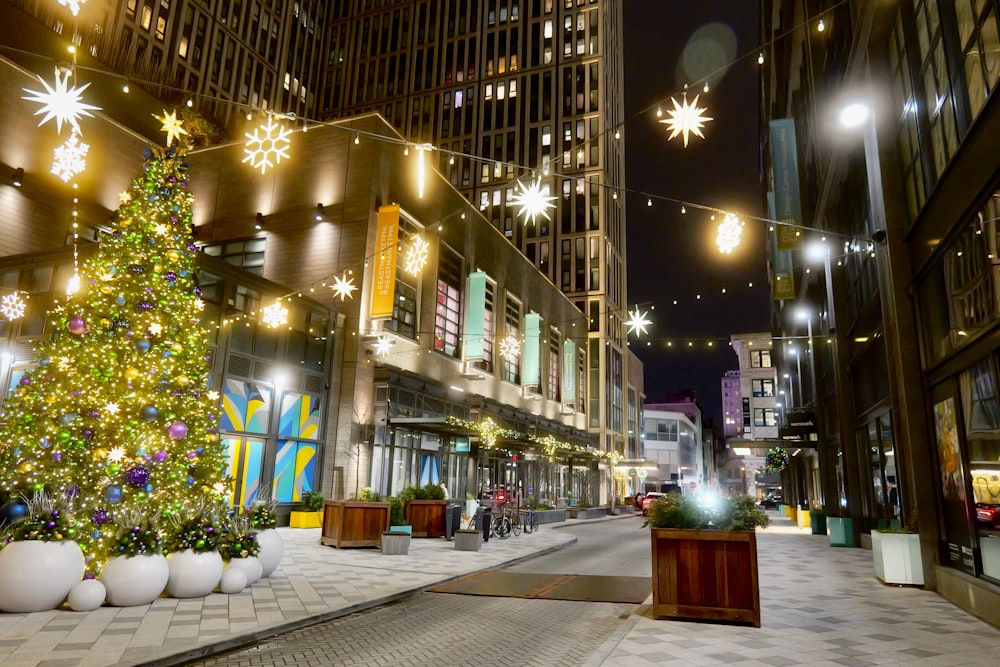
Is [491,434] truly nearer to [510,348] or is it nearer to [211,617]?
[510,348]

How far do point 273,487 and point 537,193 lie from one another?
1594 cm

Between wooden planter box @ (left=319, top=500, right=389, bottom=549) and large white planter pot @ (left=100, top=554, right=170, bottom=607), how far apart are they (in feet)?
25.4

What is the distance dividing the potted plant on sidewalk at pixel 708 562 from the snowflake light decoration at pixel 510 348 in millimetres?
26294

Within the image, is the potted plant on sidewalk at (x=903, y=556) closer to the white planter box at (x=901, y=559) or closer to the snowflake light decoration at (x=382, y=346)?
the white planter box at (x=901, y=559)

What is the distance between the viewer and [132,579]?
795 centimetres

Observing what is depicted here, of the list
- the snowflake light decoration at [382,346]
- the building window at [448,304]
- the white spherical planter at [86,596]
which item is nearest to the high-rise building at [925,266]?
the white spherical planter at [86,596]

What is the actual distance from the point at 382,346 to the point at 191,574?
17241 mm

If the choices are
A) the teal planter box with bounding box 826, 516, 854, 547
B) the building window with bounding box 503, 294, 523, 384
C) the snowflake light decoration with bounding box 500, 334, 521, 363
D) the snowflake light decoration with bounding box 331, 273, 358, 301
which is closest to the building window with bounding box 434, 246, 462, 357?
the snowflake light decoration with bounding box 500, 334, 521, 363

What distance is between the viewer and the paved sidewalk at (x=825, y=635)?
6258 mm

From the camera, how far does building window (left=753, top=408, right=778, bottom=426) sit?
241 feet

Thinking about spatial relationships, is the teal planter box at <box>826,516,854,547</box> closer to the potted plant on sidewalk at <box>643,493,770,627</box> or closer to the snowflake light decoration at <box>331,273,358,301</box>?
the potted plant on sidewalk at <box>643,493,770,627</box>

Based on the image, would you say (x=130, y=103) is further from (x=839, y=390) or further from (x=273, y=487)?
(x=839, y=390)

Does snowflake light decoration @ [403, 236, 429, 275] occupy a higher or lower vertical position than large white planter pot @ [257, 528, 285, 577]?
higher

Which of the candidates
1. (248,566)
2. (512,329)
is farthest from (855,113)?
(512,329)
